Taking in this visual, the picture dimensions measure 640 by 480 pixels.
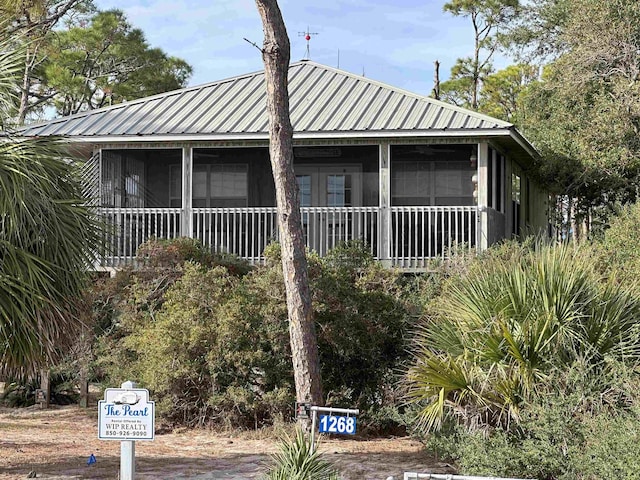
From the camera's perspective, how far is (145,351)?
1350 cm

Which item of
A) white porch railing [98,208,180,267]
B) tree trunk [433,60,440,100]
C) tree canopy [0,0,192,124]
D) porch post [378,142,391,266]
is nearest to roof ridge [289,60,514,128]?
porch post [378,142,391,266]

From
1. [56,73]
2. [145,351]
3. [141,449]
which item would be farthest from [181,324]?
[56,73]

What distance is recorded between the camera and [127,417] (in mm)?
7359

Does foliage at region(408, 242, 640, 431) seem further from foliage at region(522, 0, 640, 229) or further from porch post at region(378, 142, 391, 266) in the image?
foliage at region(522, 0, 640, 229)

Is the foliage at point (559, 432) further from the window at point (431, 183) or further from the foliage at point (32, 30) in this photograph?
the window at point (431, 183)

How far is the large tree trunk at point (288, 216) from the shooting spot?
1121 centimetres

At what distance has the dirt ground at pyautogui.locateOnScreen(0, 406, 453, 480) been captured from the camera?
10180 millimetres

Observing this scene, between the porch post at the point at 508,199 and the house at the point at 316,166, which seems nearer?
the house at the point at 316,166

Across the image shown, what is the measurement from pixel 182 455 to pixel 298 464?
4.05 metres

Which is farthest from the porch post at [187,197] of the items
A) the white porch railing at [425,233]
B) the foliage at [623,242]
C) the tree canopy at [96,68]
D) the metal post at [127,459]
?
the tree canopy at [96,68]

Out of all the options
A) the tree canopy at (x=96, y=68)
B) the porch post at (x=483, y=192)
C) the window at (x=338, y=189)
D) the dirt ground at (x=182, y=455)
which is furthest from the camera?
the tree canopy at (x=96, y=68)

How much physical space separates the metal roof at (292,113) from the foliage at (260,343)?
3.90 m

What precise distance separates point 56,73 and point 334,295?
23877 millimetres

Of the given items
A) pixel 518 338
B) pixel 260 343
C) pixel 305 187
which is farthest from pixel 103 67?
pixel 518 338
